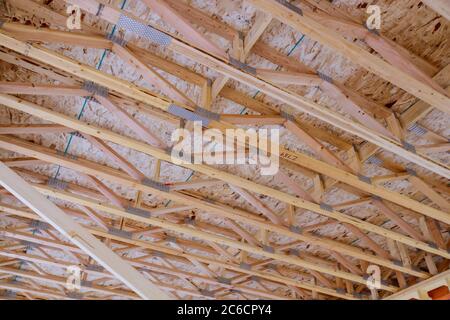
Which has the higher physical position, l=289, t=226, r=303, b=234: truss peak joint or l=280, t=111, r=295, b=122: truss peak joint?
l=280, t=111, r=295, b=122: truss peak joint

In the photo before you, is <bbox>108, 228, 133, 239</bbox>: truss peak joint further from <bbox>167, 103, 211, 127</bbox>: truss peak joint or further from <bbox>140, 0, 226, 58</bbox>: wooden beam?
<bbox>140, 0, 226, 58</bbox>: wooden beam

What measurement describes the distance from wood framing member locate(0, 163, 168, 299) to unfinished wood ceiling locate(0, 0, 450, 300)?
94cm

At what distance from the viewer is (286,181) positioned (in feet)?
16.9

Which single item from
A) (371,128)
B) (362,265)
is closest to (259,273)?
(362,265)

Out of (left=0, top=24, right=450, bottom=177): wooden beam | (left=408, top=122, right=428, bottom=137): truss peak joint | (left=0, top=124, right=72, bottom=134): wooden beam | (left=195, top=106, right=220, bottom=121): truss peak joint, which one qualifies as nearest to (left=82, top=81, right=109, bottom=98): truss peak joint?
(left=0, top=24, right=450, bottom=177): wooden beam

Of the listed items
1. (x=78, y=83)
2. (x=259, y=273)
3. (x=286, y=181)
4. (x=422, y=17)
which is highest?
(x=422, y=17)

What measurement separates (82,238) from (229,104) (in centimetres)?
306

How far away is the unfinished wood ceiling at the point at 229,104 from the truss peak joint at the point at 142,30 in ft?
0.03

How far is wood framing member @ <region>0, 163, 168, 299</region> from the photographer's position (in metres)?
1.83

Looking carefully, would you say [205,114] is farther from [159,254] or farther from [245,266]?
[159,254]

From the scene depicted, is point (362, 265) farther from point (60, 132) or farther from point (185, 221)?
point (60, 132)

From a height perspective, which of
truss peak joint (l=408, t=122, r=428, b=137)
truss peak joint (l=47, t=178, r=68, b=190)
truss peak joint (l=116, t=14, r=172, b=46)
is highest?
truss peak joint (l=408, t=122, r=428, b=137)

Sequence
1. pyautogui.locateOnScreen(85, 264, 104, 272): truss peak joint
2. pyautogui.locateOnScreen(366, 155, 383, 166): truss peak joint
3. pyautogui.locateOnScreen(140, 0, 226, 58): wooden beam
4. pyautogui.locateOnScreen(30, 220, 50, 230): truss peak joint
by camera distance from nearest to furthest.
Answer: pyautogui.locateOnScreen(140, 0, 226, 58): wooden beam < pyautogui.locateOnScreen(366, 155, 383, 166): truss peak joint < pyautogui.locateOnScreen(30, 220, 50, 230): truss peak joint < pyautogui.locateOnScreen(85, 264, 104, 272): truss peak joint

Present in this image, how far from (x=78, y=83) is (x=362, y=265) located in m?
6.86
